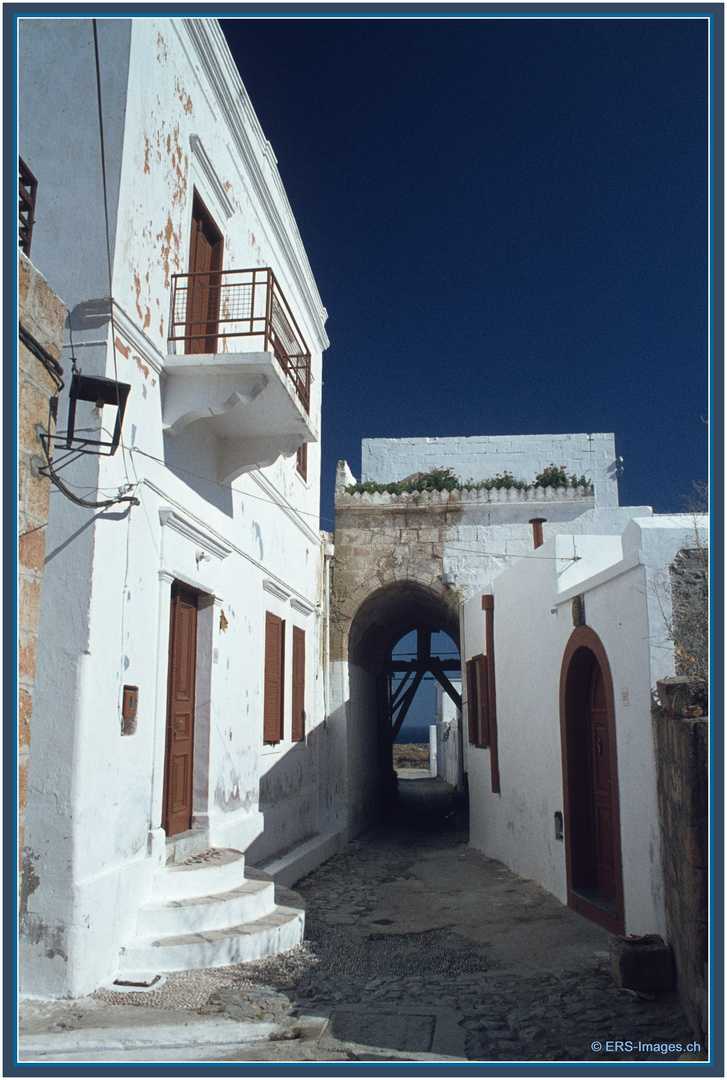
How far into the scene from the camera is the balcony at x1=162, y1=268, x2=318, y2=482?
6.10 meters

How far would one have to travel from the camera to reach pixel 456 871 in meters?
9.52

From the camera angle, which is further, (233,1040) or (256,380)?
(256,380)

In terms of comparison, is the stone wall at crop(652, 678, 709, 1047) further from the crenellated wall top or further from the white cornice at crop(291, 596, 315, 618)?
the crenellated wall top

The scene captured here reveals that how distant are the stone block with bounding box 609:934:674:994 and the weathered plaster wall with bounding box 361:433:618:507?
34.5ft

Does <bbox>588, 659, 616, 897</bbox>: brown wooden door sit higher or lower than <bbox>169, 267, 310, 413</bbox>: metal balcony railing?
lower

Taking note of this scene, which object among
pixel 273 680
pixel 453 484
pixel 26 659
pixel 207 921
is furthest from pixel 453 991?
pixel 453 484

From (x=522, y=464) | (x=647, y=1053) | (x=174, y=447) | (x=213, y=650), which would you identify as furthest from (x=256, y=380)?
(x=522, y=464)

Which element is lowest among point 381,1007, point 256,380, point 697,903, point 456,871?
point 456,871

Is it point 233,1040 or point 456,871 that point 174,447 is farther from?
point 456,871

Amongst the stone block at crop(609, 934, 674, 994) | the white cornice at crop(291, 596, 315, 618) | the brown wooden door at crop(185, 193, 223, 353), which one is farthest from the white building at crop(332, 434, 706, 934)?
the brown wooden door at crop(185, 193, 223, 353)

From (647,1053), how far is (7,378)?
13.6 ft

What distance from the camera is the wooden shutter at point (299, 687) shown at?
1024 cm

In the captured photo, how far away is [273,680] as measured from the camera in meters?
9.05

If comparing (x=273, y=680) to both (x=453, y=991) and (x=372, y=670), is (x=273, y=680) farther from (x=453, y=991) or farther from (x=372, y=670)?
(x=372, y=670)
